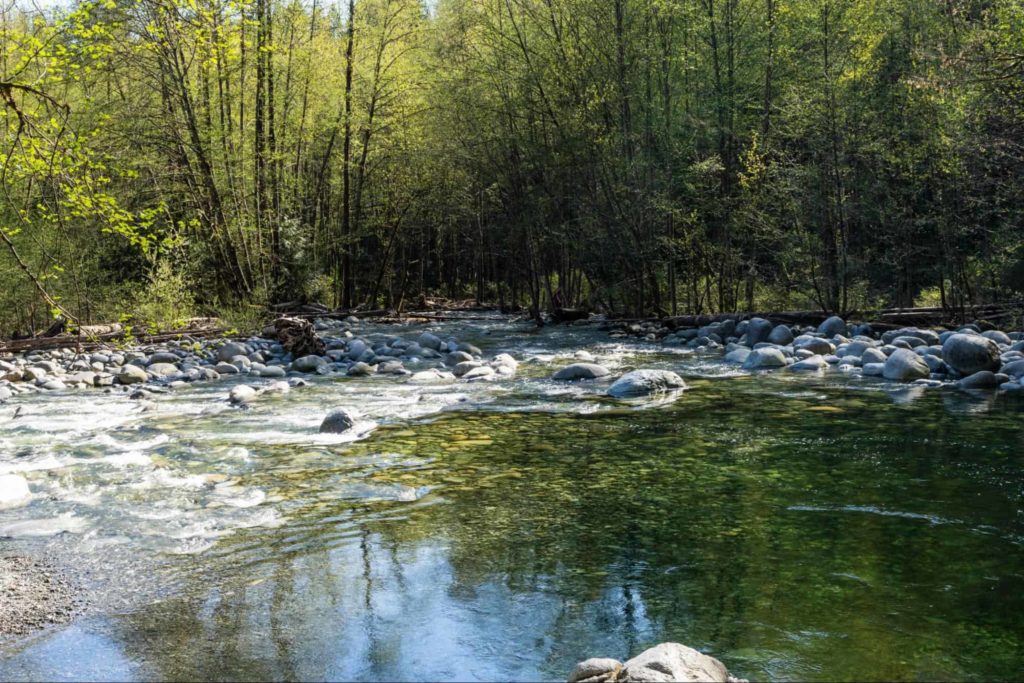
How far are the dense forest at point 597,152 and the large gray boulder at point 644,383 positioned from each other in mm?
4542

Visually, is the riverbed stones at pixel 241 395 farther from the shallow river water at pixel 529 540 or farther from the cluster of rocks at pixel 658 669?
the cluster of rocks at pixel 658 669

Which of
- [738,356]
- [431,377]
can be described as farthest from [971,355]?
[431,377]

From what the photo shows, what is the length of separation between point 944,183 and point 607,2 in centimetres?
717

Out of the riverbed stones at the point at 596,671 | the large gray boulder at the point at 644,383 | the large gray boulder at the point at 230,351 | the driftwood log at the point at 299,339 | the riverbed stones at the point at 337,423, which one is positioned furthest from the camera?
the driftwood log at the point at 299,339

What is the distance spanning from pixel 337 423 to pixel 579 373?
391 centimetres

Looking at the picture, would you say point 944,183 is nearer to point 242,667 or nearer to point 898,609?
point 898,609

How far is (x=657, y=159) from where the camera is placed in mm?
16391

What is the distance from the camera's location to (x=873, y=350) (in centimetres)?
1071

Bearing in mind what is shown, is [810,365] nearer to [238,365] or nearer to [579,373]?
[579,373]

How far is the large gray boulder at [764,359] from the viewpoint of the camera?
1124 cm

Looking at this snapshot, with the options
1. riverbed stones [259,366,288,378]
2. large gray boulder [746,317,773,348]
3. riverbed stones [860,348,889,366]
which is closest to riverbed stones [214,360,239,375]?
riverbed stones [259,366,288,378]

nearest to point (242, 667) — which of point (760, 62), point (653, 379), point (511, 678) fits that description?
point (511, 678)

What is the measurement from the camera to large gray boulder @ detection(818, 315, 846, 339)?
13.4 metres

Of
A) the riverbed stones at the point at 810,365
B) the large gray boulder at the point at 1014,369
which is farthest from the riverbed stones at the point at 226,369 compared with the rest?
the large gray boulder at the point at 1014,369
